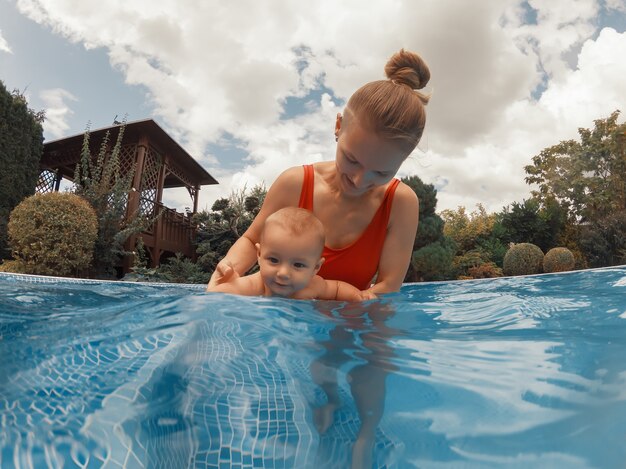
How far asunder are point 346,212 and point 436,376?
145 centimetres

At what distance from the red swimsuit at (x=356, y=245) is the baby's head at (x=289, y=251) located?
0.33m

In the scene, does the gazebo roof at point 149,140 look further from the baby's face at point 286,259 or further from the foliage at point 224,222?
the baby's face at point 286,259

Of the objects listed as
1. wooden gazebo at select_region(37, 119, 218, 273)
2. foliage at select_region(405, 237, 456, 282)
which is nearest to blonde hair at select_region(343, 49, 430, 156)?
foliage at select_region(405, 237, 456, 282)

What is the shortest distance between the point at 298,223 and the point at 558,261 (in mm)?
12538

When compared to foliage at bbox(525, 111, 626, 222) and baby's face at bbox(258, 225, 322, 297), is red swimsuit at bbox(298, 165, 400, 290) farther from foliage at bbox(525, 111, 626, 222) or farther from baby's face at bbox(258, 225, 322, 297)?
foliage at bbox(525, 111, 626, 222)

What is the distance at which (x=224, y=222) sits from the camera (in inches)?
458

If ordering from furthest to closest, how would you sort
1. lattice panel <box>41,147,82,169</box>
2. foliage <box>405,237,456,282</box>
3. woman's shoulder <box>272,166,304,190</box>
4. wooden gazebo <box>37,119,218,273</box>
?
1. lattice panel <box>41,147,82,169</box>
2. wooden gazebo <box>37,119,218,273</box>
3. foliage <box>405,237,456,282</box>
4. woman's shoulder <box>272,166,304,190</box>

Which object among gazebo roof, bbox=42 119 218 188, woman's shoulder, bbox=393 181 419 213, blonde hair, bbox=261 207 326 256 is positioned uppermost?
gazebo roof, bbox=42 119 218 188

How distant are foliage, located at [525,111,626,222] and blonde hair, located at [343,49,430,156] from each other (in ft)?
65.1

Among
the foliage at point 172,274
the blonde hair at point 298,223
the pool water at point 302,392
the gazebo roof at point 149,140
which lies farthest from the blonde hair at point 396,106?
the gazebo roof at point 149,140

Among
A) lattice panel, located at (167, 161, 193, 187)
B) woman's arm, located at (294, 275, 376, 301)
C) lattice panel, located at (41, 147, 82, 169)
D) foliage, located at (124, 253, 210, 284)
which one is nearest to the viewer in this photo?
woman's arm, located at (294, 275, 376, 301)

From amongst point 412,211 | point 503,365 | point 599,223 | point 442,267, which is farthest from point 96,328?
point 599,223

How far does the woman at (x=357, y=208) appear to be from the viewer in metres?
2.16

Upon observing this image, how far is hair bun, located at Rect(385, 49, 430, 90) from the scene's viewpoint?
2317 mm
